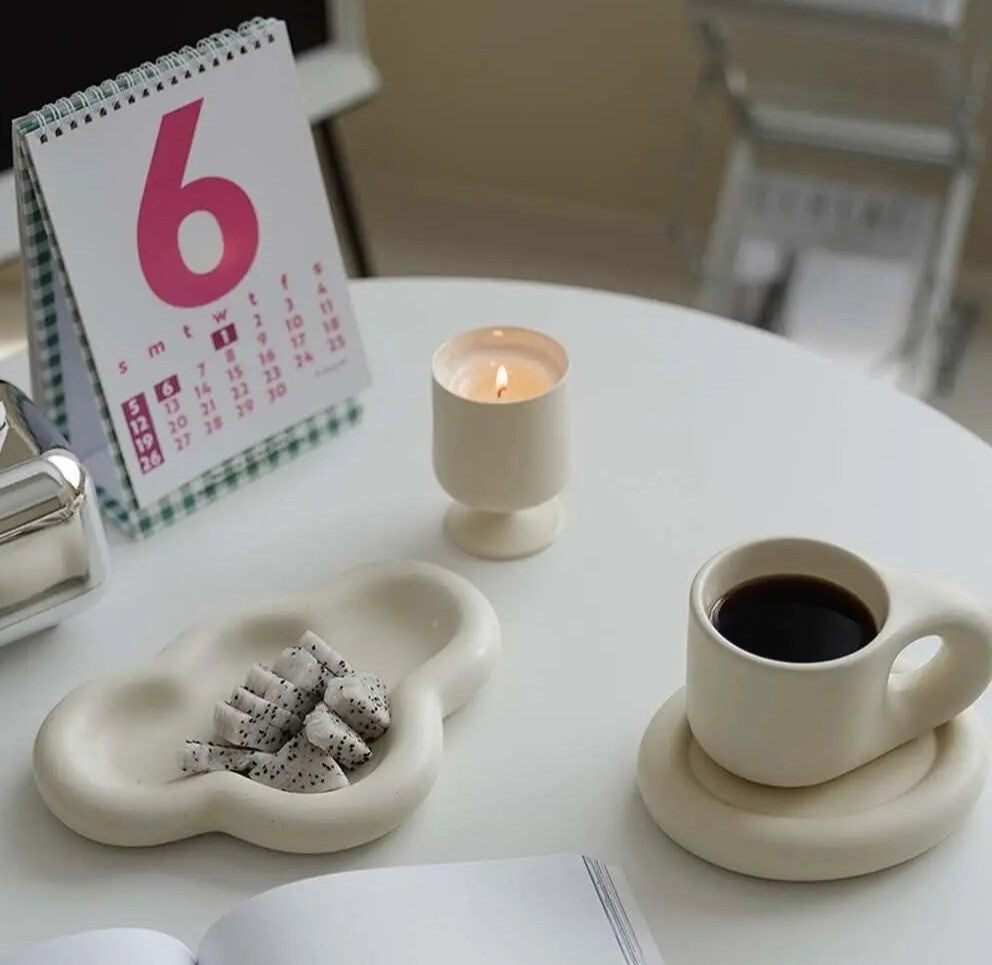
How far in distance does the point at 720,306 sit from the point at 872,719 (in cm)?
130

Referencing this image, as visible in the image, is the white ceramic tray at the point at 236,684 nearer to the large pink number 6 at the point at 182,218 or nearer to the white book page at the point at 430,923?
the white book page at the point at 430,923

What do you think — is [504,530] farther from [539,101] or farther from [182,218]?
[539,101]

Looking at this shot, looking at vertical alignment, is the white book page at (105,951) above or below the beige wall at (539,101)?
above

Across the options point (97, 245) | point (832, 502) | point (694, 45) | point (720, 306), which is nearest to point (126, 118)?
point (97, 245)

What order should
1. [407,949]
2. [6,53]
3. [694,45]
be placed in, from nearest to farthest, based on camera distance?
[407,949] < [6,53] < [694,45]

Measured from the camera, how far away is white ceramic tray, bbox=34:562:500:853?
0.83 metres

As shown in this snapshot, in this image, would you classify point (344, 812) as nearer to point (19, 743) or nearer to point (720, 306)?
point (19, 743)

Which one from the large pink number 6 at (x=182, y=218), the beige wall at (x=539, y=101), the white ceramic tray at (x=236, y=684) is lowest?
the beige wall at (x=539, y=101)

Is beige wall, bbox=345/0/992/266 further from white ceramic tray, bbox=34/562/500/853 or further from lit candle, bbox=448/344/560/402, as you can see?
white ceramic tray, bbox=34/562/500/853

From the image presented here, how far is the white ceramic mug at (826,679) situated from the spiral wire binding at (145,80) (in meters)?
0.48

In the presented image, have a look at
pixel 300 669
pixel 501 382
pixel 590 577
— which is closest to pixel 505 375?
pixel 501 382

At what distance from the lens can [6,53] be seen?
65.4 inches

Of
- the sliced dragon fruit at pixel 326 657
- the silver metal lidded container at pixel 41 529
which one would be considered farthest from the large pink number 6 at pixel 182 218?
the sliced dragon fruit at pixel 326 657

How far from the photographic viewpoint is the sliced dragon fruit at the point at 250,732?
87 cm
